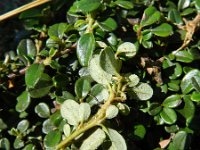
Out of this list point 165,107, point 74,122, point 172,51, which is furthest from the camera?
point 172,51

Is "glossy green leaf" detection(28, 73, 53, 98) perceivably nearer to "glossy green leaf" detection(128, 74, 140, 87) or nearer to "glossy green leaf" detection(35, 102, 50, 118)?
"glossy green leaf" detection(35, 102, 50, 118)

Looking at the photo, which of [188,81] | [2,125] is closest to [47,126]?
[2,125]

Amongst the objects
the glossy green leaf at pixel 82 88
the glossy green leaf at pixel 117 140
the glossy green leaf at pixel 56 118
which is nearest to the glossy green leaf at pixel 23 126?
the glossy green leaf at pixel 56 118

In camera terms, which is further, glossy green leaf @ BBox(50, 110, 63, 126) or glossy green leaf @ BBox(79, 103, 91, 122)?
glossy green leaf @ BBox(50, 110, 63, 126)

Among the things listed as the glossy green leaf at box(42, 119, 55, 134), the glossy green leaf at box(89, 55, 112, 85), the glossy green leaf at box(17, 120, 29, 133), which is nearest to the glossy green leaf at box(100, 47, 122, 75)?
the glossy green leaf at box(89, 55, 112, 85)

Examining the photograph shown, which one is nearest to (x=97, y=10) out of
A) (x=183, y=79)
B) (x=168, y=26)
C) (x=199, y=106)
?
(x=168, y=26)

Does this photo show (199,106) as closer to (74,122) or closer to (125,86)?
(125,86)
